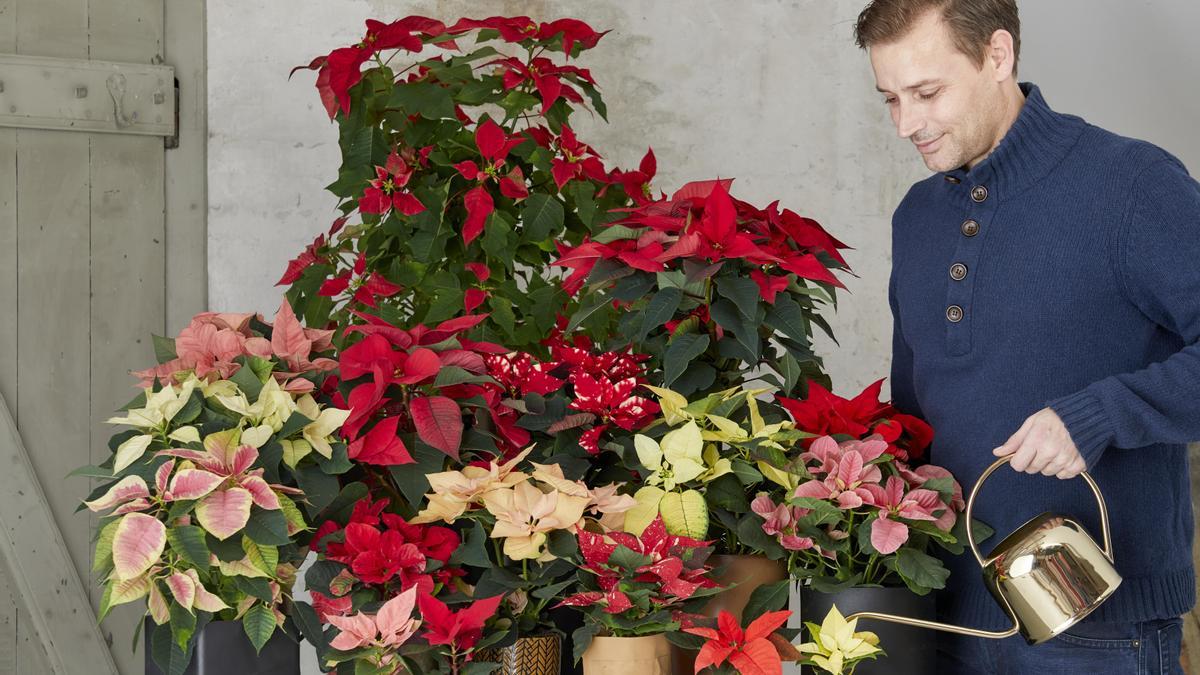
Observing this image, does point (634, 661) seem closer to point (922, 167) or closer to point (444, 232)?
point (444, 232)

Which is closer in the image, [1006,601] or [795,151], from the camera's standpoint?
[1006,601]

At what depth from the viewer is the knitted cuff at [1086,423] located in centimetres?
108

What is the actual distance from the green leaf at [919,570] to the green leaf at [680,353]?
0.88 ft

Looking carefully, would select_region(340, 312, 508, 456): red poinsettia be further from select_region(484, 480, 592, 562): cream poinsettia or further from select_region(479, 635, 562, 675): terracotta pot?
select_region(479, 635, 562, 675): terracotta pot

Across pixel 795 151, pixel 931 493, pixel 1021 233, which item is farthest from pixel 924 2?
pixel 795 151

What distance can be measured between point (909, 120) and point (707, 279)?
1.08ft

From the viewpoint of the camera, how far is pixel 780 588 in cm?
108

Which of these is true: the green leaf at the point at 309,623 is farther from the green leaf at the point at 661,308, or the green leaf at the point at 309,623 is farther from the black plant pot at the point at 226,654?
the green leaf at the point at 661,308

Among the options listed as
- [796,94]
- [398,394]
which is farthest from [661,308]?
[796,94]

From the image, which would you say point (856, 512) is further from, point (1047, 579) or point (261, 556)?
point (261, 556)

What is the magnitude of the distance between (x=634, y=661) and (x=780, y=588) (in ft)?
0.54

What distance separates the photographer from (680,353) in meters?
1.16

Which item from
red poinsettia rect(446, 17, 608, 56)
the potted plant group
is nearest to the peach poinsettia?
the potted plant group

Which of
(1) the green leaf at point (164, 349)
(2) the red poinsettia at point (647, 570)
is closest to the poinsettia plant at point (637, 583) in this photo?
(2) the red poinsettia at point (647, 570)
